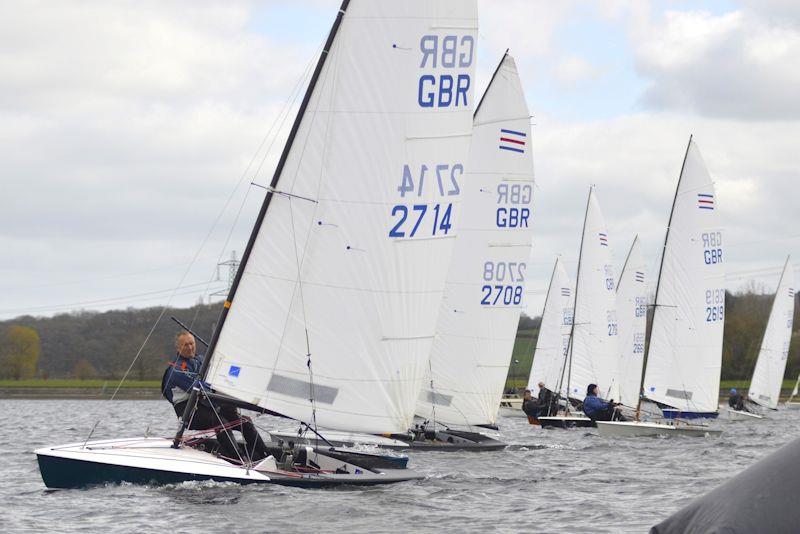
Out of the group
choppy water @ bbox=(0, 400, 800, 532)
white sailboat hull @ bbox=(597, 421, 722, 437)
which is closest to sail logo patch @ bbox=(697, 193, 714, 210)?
white sailboat hull @ bbox=(597, 421, 722, 437)

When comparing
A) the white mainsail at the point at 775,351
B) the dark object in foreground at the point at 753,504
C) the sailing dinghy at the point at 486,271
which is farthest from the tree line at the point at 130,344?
the dark object in foreground at the point at 753,504

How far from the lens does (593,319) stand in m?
38.7

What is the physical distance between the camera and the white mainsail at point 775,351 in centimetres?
5316

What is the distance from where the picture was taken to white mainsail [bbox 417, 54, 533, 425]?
74.2 ft

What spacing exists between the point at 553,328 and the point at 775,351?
42.7 ft

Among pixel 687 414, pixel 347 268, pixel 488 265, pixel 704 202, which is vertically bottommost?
pixel 687 414

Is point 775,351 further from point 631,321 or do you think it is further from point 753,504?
point 753,504

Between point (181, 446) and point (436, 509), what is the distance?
3.15 metres

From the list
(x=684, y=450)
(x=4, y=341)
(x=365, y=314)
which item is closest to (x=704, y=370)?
→ (x=684, y=450)

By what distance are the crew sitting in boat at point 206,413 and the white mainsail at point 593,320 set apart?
83.9 feet

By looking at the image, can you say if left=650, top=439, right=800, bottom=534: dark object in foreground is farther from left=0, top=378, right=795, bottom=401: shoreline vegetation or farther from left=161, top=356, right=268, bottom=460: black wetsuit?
left=0, top=378, right=795, bottom=401: shoreline vegetation

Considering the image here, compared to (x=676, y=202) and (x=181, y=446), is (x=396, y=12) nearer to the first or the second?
(x=181, y=446)

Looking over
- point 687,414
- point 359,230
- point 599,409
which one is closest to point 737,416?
point 687,414

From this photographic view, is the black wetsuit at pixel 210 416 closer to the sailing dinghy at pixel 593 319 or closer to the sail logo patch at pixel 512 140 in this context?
the sail logo patch at pixel 512 140
